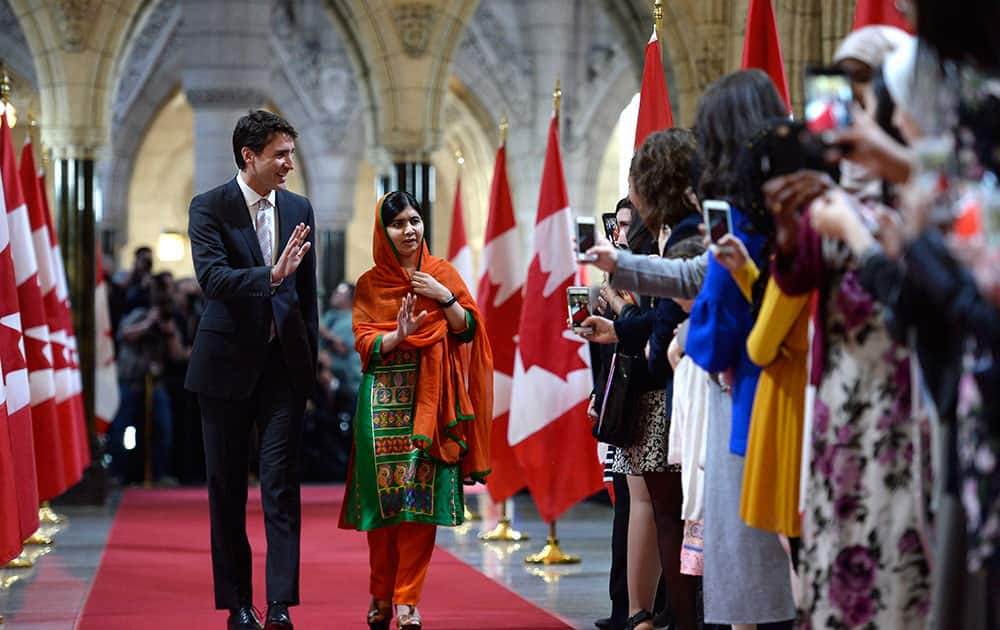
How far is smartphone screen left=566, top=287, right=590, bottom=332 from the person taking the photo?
14.6 ft

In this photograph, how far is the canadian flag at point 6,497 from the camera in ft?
17.1

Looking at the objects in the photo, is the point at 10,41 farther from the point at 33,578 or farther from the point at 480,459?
the point at 480,459

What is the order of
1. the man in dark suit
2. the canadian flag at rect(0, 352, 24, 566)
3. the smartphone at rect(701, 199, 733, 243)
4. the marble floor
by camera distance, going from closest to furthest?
the smartphone at rect(701, 199, 733, 243)
the man in dark suit
the canadian flag at rect(0, 352, 24, 566)
the marble floor

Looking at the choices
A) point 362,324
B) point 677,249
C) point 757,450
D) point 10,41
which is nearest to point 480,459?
point 362,324

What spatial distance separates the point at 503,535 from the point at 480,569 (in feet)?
4.28

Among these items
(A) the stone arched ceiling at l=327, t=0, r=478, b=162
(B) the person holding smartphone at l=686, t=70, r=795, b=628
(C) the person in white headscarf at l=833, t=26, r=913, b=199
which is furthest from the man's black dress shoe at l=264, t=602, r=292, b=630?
(A) the stone arched ceiling at l=327, t=0, r=478, b=162

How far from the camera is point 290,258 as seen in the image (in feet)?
16.2

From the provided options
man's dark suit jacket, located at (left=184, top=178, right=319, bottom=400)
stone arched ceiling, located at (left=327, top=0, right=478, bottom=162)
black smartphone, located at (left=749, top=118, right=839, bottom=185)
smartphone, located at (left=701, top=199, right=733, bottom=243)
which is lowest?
man's dark suit jacket, located at (left=184, top=178, right=319, bottom=400)

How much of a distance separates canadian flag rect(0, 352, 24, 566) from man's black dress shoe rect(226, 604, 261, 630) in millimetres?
740

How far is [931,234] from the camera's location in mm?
2561

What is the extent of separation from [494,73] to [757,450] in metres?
15.0

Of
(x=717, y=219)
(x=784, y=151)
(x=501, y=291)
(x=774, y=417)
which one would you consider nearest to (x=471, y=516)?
(x=501, y=291)

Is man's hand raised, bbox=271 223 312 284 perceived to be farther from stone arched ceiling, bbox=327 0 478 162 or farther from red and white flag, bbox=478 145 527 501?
stone arched ceiling, bbox=327 0 478 162

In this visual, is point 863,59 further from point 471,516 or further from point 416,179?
point 416,179
